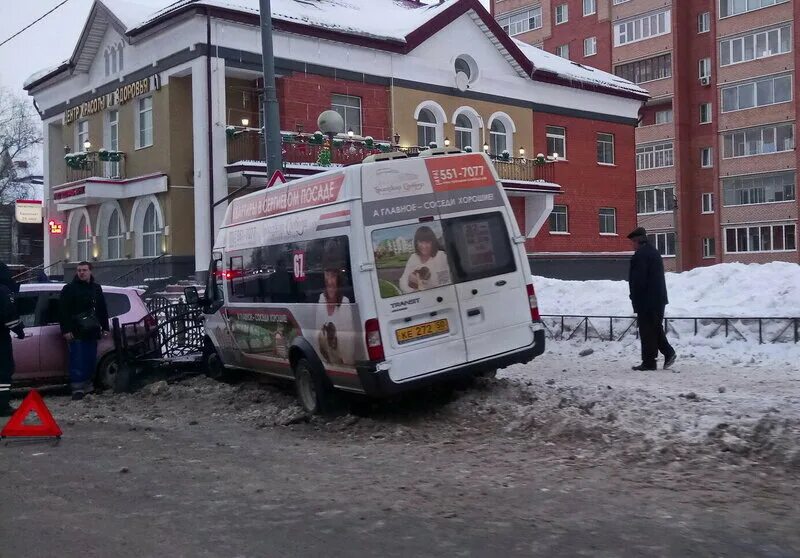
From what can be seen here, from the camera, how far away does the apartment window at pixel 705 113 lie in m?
56.3

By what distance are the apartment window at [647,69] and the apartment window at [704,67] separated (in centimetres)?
183

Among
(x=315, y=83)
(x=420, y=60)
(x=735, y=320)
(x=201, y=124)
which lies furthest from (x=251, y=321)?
(x=420, y=60)

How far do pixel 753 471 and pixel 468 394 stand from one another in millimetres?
3519

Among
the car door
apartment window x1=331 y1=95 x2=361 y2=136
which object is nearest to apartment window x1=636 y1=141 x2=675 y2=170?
apartment window x1=331 y1=95 x2=361 y2=136

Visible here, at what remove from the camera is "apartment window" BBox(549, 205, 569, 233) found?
3462 cm

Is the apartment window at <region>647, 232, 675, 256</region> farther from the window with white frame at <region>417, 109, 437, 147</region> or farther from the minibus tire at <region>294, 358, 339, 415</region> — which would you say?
the minibus tire at <region>294, 358, 339, 415</region>

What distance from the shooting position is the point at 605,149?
36812 mm

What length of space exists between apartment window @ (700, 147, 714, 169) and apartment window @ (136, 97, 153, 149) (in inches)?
1532

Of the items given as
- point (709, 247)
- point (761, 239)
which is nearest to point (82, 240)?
point (761, 239)

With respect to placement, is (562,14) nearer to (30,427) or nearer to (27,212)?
(27,212)

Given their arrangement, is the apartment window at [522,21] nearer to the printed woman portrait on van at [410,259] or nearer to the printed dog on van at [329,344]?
the printed woman portrait on van at [410,259]

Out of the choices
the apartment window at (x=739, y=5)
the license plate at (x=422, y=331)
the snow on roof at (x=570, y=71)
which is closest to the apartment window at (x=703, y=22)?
the apartment window at (x=739, y=5)

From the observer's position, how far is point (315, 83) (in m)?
27.3

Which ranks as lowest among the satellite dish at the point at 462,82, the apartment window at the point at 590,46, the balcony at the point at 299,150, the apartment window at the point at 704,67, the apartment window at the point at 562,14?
the balcony at the point at 299,150
